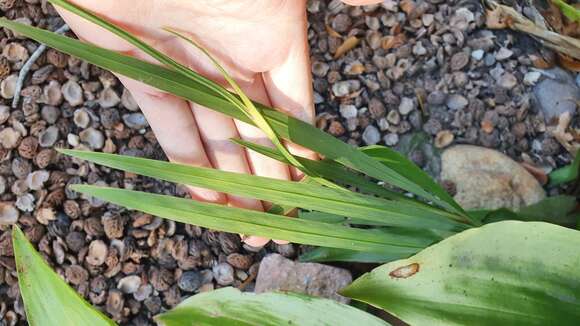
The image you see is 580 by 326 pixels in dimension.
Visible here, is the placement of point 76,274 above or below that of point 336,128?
below

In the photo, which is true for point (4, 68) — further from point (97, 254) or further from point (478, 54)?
point (478, 54)

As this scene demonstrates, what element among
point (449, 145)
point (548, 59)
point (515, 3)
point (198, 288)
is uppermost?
point (515, 3)

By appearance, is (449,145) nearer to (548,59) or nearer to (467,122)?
(467,122)

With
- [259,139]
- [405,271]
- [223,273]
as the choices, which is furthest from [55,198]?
[405,271]

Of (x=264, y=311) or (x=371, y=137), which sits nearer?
(x=264, y=311)

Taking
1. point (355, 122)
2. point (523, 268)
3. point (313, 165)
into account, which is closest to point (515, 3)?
point (355, 122)

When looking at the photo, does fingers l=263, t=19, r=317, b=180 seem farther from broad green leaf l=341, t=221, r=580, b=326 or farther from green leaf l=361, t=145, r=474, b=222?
broad green leaf l=341, t=221, r=580, b=326

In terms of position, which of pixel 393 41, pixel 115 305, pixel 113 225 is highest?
pixel 393 41
